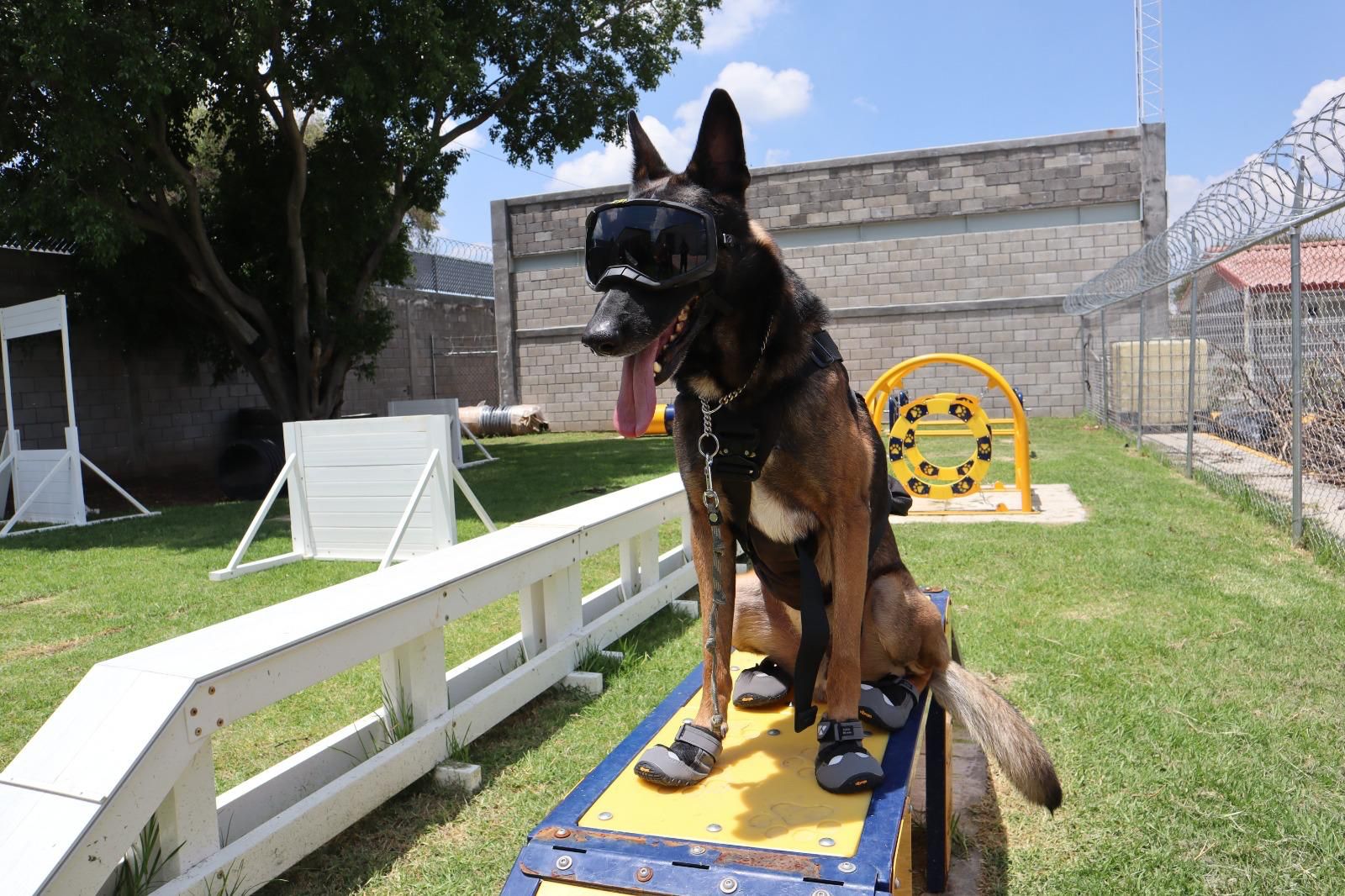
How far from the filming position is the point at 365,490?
6.93 meters

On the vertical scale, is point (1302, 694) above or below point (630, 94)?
below

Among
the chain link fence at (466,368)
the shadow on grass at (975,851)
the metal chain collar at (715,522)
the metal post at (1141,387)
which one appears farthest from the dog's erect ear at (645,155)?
the chain link fence at (466,368)

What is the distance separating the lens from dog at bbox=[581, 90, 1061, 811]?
1.78m

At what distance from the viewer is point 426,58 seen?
1020 cm

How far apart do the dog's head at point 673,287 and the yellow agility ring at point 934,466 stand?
19.8 feet

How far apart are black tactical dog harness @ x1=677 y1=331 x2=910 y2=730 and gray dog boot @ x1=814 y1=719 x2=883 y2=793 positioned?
2.9 inches

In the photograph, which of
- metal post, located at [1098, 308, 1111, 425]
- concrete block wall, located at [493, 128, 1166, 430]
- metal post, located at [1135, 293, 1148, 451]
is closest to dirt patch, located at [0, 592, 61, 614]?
metal post, located at [1135, 293, 1148, 451]

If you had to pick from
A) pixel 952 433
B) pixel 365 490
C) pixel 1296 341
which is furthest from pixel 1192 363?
pixel 365 490

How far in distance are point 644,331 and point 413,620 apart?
5.61ft

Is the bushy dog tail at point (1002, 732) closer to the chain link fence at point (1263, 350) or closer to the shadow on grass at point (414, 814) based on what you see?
the shadow on grass at point (414, 814)

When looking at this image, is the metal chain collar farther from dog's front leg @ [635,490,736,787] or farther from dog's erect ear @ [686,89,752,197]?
dog's erect ear @ [686,89,752,197]

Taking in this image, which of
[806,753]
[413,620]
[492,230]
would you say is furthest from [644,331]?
[492,230]

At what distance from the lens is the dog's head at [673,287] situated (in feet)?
5.63

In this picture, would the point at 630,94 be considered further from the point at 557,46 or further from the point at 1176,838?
the point at 1176,838
